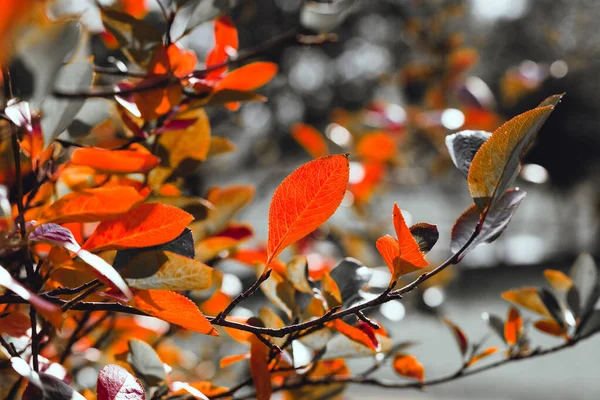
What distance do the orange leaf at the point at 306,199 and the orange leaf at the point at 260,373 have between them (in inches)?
4.2

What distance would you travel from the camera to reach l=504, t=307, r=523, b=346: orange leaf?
70 cm

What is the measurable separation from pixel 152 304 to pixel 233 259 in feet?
1.39

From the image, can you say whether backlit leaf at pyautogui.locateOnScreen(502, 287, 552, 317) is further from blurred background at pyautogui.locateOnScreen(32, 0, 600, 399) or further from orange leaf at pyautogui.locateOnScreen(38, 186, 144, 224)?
orange leaf at pyautogui.locateOnScreen(38, 186, 144, 224)

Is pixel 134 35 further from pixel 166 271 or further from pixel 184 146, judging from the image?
pixel 166 271

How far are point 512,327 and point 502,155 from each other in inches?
14.7

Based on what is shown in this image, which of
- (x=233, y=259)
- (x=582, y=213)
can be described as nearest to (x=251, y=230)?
(x=233, y=259)

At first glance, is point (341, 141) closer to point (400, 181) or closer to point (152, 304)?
point (400, 181)

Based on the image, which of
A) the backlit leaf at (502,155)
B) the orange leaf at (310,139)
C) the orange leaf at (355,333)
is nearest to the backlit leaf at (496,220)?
the backlit leaf at (502,155)

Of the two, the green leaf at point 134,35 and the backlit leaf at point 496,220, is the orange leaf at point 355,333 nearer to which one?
the backlit leaf at point 496,220

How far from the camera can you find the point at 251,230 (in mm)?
714

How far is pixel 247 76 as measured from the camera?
63cm

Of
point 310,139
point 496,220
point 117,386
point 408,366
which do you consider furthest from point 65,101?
point 310,139

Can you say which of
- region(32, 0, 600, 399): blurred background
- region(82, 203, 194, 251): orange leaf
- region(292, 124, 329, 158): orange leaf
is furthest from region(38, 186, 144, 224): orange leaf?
region(292, 124, 329, 158): orange leaf

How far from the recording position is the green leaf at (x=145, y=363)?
0.56 metres
